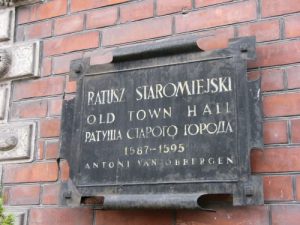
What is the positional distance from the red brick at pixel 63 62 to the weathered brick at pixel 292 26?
0.76 m

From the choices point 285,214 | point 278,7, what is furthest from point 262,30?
point 285,214

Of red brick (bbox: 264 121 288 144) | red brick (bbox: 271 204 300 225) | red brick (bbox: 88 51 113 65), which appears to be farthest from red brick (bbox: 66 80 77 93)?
red brick (bbox: 271 204 300 225)

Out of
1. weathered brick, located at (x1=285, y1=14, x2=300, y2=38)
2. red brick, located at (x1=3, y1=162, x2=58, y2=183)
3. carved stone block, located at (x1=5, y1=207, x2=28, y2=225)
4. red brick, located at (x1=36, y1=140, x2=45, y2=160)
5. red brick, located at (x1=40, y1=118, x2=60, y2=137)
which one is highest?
weathered brick, located at (x1=285, y1=14, x2=300, y2=38)

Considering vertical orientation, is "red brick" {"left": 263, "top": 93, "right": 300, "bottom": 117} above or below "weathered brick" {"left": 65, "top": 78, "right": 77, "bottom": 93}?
below

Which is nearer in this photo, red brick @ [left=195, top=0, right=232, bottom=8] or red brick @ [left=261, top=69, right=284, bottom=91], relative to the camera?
red brick @ [left=261, top=69, right=284, bottom=91]

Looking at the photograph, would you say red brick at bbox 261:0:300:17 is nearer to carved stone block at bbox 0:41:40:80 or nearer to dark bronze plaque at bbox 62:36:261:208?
dark bronze plaque at bbox 62:36:261:208

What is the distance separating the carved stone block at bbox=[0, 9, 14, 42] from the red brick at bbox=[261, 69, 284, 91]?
1078 mm

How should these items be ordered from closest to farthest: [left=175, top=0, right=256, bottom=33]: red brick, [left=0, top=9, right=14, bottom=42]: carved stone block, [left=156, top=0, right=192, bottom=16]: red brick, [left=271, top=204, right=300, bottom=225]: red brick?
[left=271, top=204, right=300, bottom=225]: red brick → [left=175, top=0, right=256, bottom=33]: red brick → [left=156, top=0, right=192, bottom=16]: red brick → [left=0, top=9, right=14, bottom=42]: carved stone block

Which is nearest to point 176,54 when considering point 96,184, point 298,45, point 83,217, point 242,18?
point 242,18

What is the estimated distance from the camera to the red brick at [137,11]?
188 cm

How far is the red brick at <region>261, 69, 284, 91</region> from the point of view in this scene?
160 centimetres

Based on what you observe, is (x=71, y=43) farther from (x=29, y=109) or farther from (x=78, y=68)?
(x=29, y=109)

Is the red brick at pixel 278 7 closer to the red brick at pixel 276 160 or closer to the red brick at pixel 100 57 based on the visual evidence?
the red brick at pixel 276 160

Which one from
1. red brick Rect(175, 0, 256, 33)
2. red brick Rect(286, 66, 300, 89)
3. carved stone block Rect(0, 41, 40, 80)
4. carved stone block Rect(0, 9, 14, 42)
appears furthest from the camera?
carved stone block Rect(0, 9, 14, 42)
